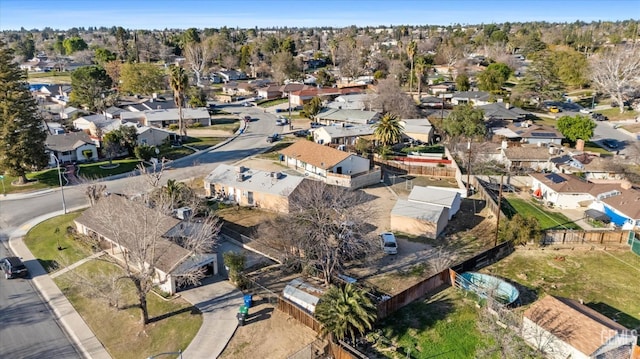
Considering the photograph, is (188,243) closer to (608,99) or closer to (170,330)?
(170,330)

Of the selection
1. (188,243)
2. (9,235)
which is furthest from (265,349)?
(9,235)

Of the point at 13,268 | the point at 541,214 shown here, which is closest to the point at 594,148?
the point at 541,214

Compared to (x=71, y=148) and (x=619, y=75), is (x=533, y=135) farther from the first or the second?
(x=71, y=148)

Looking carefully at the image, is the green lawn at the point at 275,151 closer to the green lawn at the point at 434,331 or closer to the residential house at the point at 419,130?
the residential house at the point at 419,130

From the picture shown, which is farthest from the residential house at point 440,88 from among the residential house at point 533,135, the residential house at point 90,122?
the residential house at point 90,122

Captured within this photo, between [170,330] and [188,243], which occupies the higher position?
[188,243]

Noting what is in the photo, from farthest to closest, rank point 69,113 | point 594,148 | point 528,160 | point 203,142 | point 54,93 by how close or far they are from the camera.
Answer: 1. point 54,93
2. point 69,113
3. point 203,142
4. point 594,148
5. point 528,160
